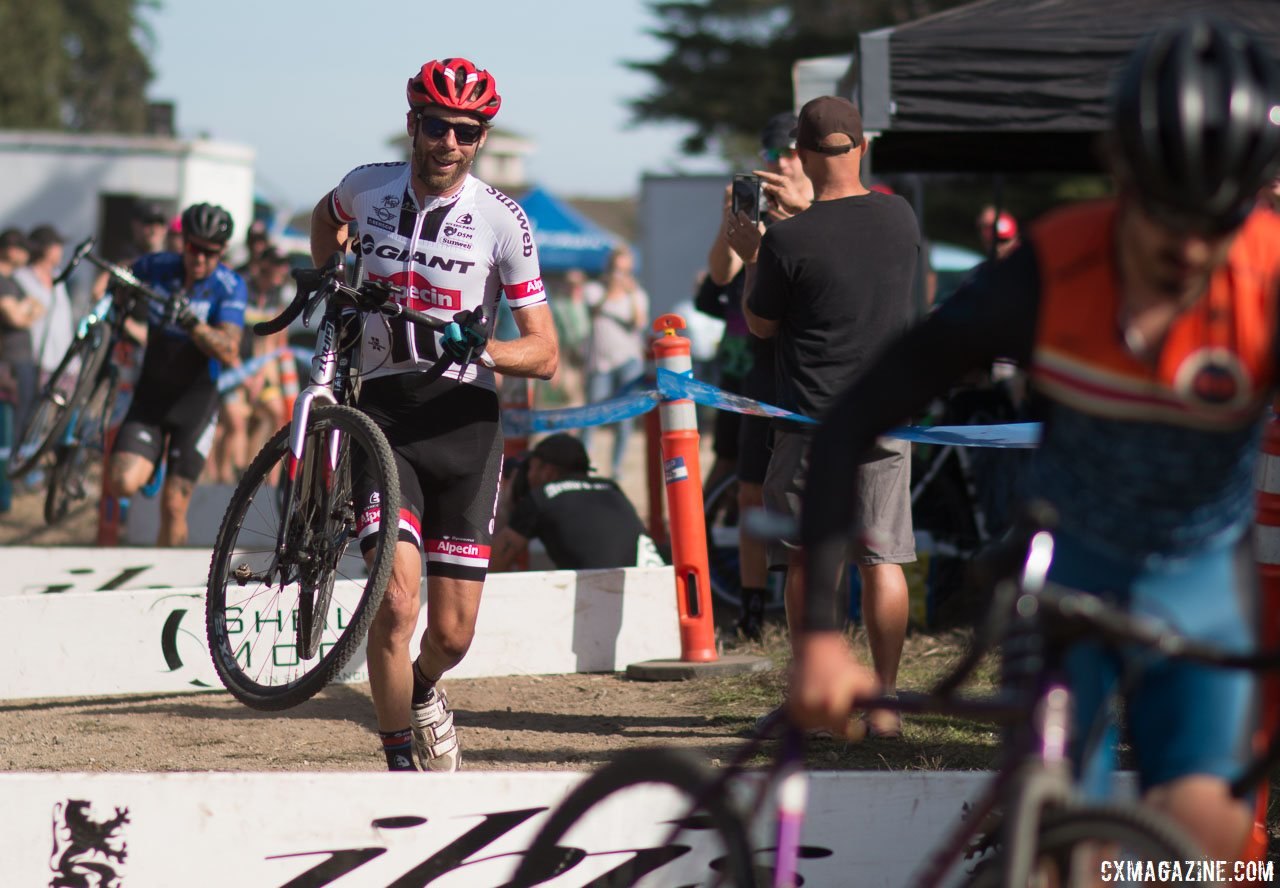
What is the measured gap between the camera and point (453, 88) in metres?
5.03

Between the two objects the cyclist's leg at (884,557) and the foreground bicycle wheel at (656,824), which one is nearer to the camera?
the foreground bicycle wheel at (656,824)

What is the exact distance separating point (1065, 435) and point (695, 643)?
457cm

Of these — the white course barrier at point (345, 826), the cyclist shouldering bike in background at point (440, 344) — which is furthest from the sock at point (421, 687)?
the white course barrier at point (345, 826)

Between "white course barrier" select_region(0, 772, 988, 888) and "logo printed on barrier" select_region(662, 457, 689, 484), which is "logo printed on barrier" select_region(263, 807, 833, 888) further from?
"logo printed on barrier" select_region(662, 457, 689, 484)

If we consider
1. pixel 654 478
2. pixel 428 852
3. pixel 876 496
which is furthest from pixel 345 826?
pixel 654 478

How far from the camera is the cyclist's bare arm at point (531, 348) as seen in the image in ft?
16.6

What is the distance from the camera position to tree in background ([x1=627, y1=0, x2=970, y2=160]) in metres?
35.3

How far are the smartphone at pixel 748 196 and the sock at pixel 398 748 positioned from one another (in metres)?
2.93

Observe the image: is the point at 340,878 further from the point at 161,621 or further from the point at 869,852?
the point at 161,621

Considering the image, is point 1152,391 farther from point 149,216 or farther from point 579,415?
point 149,216

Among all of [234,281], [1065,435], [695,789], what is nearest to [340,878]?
[695,789]

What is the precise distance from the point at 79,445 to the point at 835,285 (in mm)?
6716

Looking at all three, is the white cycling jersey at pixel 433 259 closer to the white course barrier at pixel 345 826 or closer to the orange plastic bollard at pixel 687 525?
the white course barrier at pixel 345 826

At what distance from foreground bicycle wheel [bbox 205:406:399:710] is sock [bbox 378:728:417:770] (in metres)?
0.34
